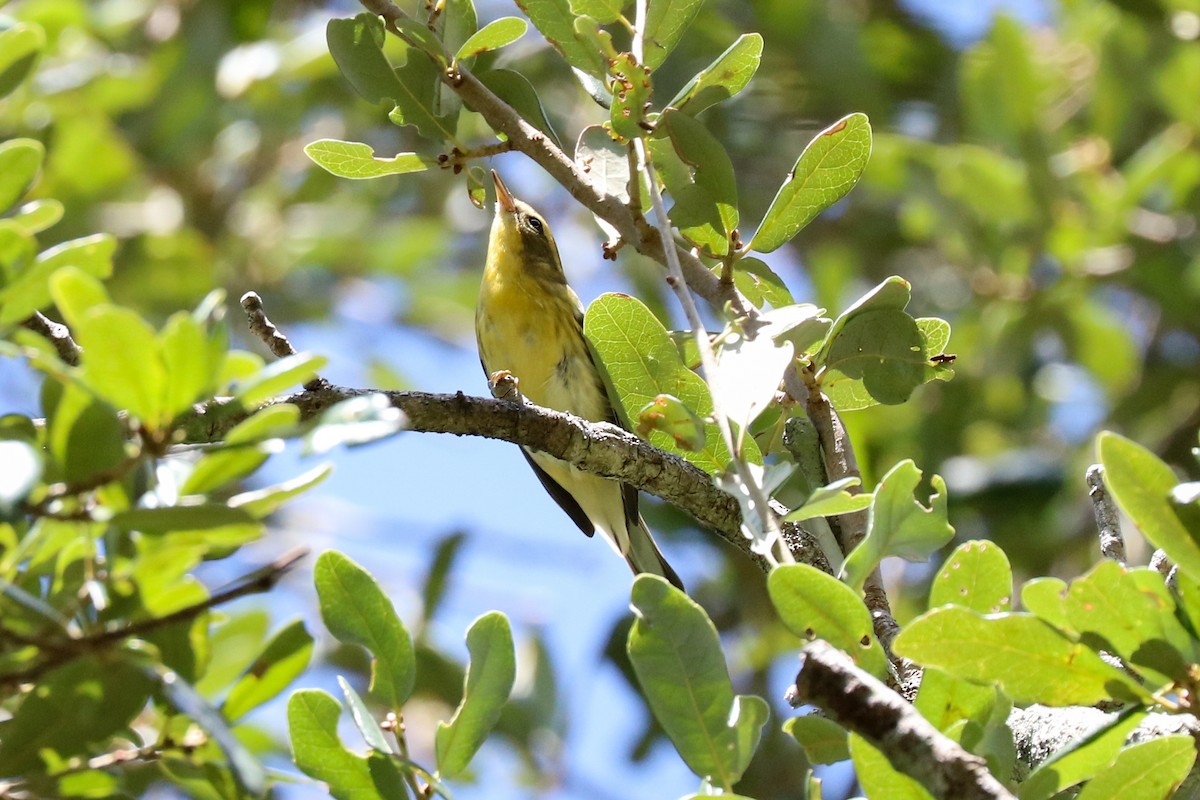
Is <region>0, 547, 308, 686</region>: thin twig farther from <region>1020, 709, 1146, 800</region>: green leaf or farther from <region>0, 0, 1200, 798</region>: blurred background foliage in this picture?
<region>0, 0, 1200, 798</region>: blurred background foliage

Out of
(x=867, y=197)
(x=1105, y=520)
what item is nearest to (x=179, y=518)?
(x=1105, y=520)

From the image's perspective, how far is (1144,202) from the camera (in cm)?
547

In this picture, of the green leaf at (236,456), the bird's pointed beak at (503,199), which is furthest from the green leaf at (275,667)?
the bird's pointed beak at (503,199)

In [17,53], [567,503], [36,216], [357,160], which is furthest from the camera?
[567,503]

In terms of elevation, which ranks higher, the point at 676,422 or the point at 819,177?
the point at 819,177

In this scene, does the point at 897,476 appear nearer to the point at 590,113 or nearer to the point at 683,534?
the point at 683,534

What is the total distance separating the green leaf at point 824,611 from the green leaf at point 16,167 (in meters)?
1.00

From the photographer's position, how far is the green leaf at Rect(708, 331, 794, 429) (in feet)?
5.41

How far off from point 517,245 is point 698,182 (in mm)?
3319

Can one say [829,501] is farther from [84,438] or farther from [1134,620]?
[84,438]

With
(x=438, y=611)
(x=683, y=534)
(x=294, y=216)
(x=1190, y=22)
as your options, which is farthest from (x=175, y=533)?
(x=294, y=216)

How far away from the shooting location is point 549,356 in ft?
16.4

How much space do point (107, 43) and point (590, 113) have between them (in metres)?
2.45

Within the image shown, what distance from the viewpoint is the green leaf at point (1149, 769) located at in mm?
1443
